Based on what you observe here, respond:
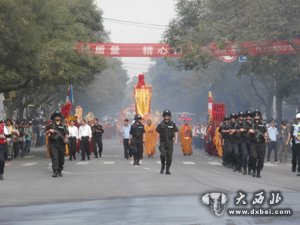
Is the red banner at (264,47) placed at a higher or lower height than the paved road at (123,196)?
higher

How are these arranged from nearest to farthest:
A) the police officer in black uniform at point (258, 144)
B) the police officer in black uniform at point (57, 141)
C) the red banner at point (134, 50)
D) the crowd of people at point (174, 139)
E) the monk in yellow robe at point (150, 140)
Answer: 1. the police officer in black uniform at point (258, 144)
2. the crowd of people at point (174, 139)
3. the police officer in black uniform at point (57, 141)
4. the monk in yellow robe at point (150, 140)
5. the red banner at point (134, 50)

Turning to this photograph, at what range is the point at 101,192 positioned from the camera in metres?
18.5

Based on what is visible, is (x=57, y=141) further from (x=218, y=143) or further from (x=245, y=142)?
(x=218, y=143)

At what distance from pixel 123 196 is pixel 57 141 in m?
7.97

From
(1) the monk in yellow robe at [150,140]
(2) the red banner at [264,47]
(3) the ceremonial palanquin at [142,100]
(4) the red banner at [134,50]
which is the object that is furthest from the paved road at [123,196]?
(4) the red banner at [134,50]

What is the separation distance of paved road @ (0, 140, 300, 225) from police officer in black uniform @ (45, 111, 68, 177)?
39 cm

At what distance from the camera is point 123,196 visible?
1730 centimetres

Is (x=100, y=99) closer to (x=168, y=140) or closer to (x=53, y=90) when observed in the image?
(x=53, y=90)

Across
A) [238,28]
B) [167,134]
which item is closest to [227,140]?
[167,134]

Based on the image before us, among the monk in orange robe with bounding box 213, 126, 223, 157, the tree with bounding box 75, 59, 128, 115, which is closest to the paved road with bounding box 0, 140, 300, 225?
the monk in orange robe with bounding box 213, 126, 223, 157

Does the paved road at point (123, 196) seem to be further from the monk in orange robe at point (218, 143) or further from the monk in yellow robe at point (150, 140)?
the monk in orange robe at point (218, 143)

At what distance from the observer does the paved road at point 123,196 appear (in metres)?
13.0

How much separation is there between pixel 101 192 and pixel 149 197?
6.29 feet

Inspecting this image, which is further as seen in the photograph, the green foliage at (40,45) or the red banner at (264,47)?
the red banner at (264,47)
